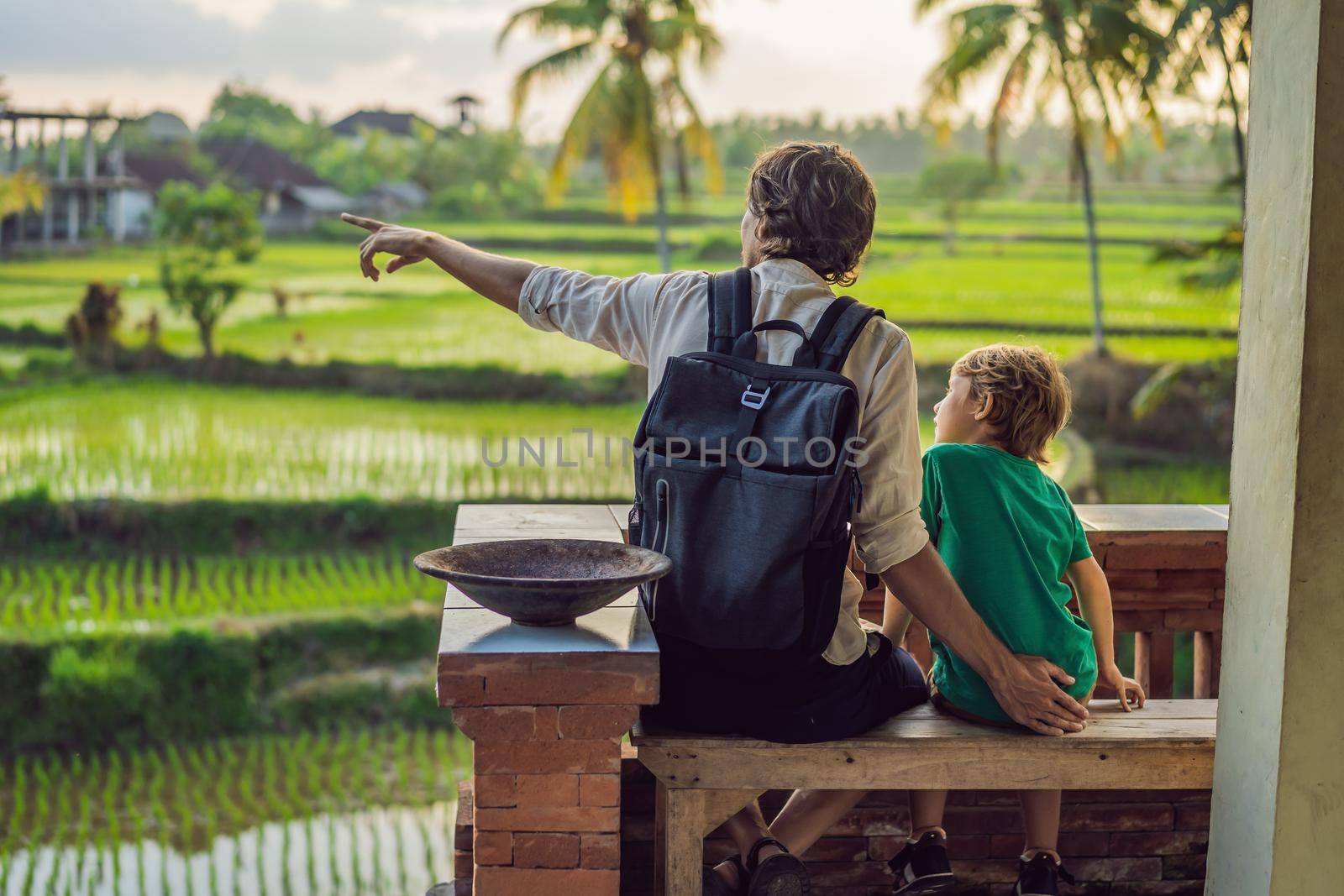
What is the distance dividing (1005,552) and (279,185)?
44.8 ft

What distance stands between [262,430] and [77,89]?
4627mm

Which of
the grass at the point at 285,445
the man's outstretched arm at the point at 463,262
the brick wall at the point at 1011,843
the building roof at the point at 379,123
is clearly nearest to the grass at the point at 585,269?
the grass at the point at 285,445

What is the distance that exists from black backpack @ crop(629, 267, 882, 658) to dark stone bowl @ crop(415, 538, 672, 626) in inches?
3.2

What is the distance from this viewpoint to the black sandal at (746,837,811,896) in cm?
186

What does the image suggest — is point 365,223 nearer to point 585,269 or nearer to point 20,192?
point 20,192

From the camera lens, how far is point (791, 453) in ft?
5.43

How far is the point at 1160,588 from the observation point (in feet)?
8.24

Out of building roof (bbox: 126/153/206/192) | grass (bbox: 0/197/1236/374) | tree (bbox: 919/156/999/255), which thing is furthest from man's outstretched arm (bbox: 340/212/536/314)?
tree (bbox: 919/156/999/255)

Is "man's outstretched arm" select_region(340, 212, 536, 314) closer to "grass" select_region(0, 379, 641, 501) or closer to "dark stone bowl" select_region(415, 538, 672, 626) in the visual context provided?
"dark stone bowl" select_region(415, 538, 672, 626)

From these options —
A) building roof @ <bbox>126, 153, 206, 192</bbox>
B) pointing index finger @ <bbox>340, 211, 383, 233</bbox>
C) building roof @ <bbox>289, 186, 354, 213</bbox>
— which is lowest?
pointing index finger @ <bbox>340, 211, 383, 233</bbox>

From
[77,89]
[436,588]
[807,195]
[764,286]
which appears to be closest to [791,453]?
[764,286]

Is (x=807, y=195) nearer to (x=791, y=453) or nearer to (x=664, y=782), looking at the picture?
(x=791, y=453)

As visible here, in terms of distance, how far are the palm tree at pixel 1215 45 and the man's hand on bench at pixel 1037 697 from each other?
10.2m

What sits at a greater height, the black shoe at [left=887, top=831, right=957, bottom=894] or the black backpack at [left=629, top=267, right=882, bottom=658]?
the black backpack at [left=629, top=267, right=882, bottom=658]
